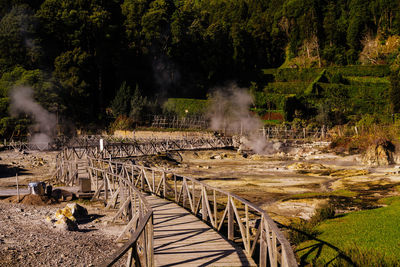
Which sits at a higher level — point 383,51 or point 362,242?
point 383,51

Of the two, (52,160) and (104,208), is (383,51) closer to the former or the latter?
(52,160)

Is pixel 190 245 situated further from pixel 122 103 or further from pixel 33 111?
pixel 122 103

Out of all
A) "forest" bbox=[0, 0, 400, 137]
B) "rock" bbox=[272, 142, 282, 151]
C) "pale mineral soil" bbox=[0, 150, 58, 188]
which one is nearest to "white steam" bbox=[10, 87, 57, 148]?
"forest" bbox=[0, 0, 400, 137]

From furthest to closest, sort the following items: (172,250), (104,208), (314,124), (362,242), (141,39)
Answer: (141,39) → (314,124) → (104,208) → (362,242) → (172,250)

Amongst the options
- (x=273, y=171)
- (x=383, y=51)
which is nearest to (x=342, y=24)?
(x=383, y=51)

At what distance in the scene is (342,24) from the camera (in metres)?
78.7

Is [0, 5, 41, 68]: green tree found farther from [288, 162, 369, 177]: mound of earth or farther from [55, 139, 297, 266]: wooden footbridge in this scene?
[55, 139, 297, 266]: wooden footbridge

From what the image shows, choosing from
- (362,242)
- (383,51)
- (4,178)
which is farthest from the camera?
(383,51)

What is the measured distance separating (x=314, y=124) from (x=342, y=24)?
42.7 m

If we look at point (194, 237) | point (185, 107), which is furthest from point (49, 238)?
point (185, 107)

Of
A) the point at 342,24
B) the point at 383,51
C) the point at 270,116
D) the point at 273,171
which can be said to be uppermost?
the point at 342,24

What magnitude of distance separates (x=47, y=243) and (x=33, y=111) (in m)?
33.2

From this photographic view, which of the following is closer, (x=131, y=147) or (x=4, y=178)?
(x=4, y=178)

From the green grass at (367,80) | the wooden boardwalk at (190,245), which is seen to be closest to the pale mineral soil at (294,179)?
the wooden boardwalk at (190,245)
